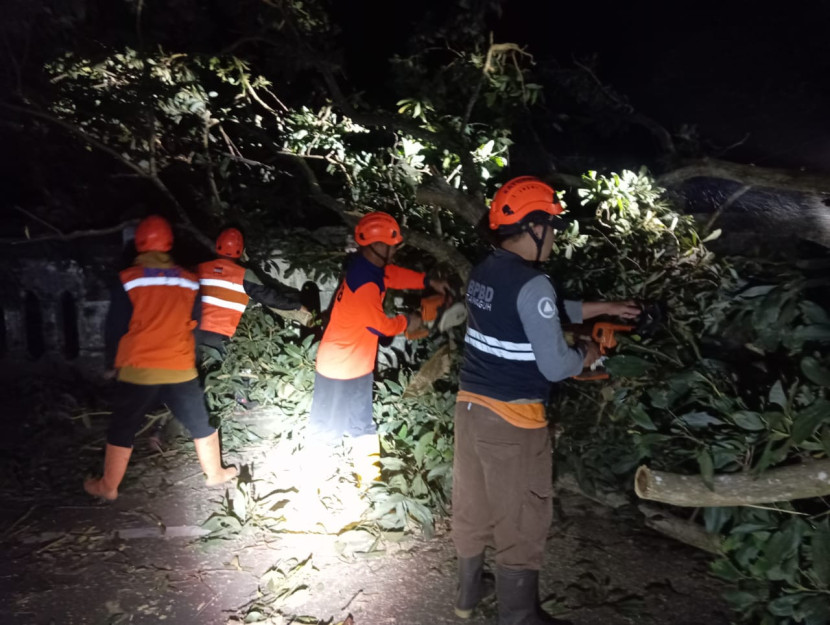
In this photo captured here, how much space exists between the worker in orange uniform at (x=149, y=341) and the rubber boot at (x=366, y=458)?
3.86 feet

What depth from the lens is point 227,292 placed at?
4695 mm

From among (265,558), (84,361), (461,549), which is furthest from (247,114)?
(461,549)

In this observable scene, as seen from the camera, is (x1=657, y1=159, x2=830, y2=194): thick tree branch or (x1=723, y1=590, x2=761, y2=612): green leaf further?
(x1=657, y1=159, x2=830, y2=194): thick tree branch

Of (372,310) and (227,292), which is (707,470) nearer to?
(372,310)

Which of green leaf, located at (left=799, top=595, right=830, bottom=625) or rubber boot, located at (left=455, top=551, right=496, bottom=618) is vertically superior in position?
green leaf, located at (left=799, top=595, right=830, bottom=625)

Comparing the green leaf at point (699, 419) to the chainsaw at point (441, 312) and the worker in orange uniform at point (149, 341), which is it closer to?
the chainsaw at point (441, 312)

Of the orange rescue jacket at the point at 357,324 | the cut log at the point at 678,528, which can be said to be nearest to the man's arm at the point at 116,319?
the orange rescue jacket at the point at 357,324

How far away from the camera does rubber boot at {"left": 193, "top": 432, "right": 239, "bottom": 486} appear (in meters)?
4.27

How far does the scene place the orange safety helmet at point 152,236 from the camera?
13.1 feet

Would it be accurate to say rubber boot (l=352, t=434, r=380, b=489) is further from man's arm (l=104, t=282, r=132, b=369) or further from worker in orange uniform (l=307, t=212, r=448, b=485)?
man's arm (l=104, t=282, r=132, b=369)

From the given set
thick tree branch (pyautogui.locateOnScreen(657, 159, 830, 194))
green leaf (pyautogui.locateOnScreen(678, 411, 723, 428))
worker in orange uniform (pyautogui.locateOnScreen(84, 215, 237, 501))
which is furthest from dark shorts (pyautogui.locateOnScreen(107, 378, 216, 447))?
thick tree branch (pyautogui.locateOnScreen(657, 159, 830, 194))

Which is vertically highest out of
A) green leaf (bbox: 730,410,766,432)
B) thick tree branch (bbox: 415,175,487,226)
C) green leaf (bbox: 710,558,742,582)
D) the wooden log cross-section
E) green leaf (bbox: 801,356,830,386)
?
thick tree branch (bbox: 415,175,487,226)

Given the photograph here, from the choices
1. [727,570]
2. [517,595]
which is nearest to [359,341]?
[517,595]

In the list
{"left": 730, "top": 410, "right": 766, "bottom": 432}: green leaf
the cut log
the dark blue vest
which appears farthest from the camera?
the cut log
